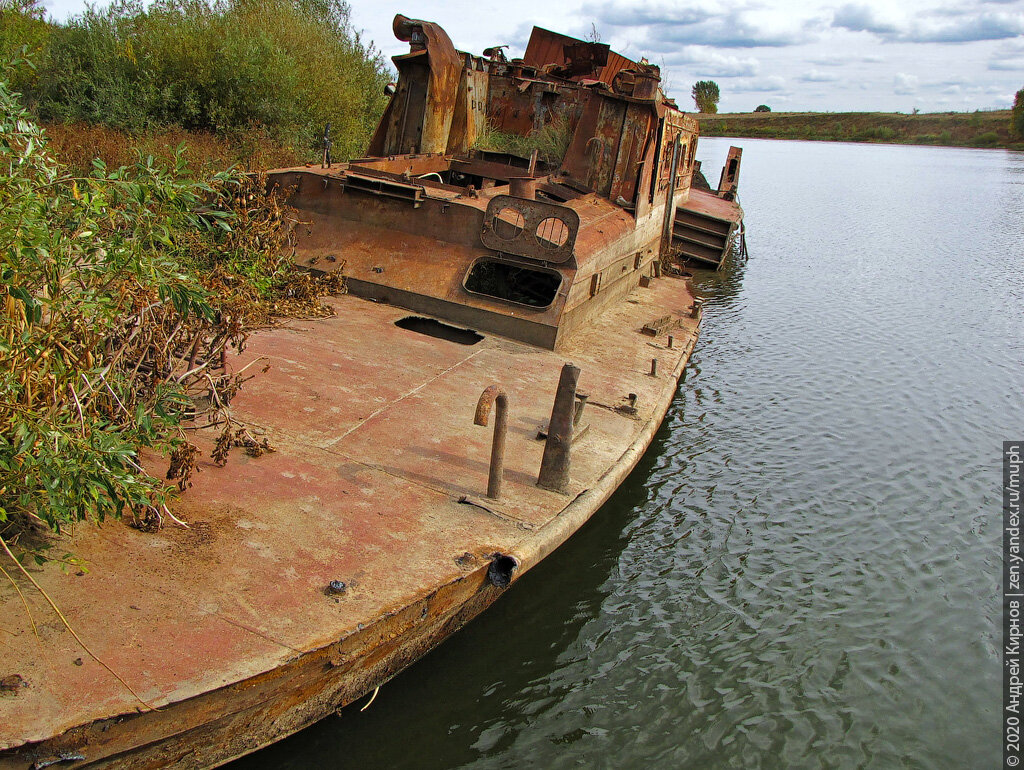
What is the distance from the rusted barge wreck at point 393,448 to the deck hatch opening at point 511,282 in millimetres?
32

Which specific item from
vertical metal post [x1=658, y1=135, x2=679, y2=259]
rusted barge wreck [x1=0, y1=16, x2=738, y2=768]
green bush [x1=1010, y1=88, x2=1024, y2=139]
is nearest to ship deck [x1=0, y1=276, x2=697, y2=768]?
rusted barge wreck [x1=0, y1=16, x2=738, y2=768]

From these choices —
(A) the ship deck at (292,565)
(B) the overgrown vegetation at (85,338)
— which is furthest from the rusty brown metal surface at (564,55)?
(B) the overgrown vegetation at (85,338)

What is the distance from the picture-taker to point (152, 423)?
371 centimetres

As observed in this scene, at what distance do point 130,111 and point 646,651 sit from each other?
13892mm

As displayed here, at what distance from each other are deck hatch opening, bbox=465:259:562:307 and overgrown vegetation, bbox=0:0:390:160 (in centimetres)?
905

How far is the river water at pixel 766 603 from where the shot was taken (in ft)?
14.2

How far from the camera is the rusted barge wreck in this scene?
10.2 ft

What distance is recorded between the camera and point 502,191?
29.2 ft

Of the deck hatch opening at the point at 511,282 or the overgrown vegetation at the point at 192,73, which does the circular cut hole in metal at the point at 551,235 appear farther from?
the overgrown vegetation at the point at 192,73

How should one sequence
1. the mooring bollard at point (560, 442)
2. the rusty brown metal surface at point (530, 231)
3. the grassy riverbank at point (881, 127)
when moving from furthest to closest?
the grassy riverbank at point (881, 127) → the rusty brown metal surface at point (530, 231) → the mooring bollard at point (560, 442)

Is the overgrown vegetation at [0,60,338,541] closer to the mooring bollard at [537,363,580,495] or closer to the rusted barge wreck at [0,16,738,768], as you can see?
the rusted barge wreck at [0,16,738,768]

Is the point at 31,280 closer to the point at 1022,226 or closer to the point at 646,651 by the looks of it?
the point at 646,651

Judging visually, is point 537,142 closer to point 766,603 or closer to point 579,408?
point 579,408

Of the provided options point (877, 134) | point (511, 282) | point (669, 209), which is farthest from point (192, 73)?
point (877, 134)
